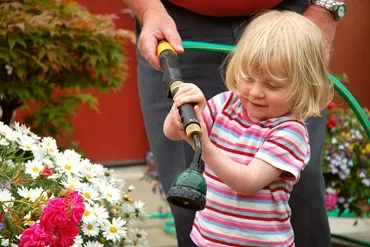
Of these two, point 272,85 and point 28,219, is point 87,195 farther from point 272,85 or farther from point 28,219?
point 272,85

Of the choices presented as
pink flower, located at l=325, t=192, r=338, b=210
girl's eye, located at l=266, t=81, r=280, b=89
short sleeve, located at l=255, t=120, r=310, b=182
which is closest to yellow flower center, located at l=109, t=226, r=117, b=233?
short sleeve, located at l=255, t=120, r=310, b=182

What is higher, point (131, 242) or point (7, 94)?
point (131, 242)

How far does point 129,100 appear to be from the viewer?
799 centimetres

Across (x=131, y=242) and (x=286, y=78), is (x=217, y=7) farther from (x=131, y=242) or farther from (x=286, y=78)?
(x=131, y=242)

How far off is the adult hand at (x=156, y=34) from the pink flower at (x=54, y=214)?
54cm

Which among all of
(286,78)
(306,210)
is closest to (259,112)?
(286,78)

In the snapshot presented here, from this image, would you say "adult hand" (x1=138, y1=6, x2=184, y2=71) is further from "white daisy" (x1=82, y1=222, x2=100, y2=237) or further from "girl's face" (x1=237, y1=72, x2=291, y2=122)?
"white daisy" (x1=82, y1=222, x2=100, y2=237)

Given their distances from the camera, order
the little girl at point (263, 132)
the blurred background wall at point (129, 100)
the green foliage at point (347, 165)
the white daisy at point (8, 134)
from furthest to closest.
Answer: the blurred background wall at point (129, 100) → the green foliage at point (347, 165) → the white daisy at point (8, 134) → the little girl at point (263, 132)

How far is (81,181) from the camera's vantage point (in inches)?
111

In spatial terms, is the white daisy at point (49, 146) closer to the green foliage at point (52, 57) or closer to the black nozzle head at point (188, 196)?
the black nozzle head at point (188, 196)

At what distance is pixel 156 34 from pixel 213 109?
292 mm

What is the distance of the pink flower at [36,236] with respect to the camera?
6.61 ft

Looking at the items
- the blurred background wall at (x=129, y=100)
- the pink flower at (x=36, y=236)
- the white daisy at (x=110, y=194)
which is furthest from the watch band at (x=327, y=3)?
the blurred background wall at (x=129, y=100)

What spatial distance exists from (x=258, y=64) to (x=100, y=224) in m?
0.86
